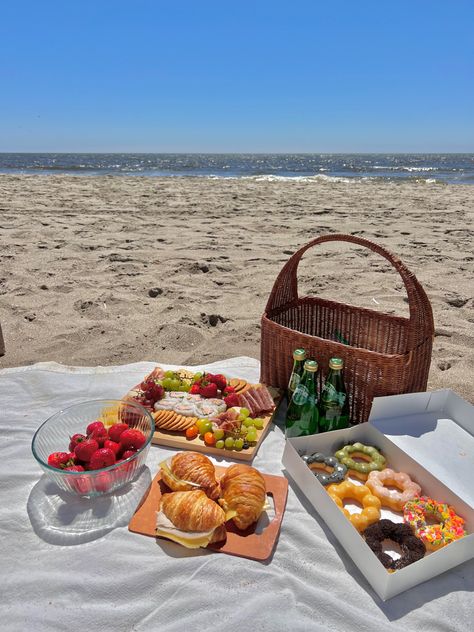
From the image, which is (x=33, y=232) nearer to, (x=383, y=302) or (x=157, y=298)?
(x=157, y=298)

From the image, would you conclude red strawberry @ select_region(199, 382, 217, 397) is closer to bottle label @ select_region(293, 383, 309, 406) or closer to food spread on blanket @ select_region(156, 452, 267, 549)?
bottle label @ select_region(293, 383, 309, 406)

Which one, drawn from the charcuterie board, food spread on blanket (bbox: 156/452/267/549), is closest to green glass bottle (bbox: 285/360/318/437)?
the charcuterie board

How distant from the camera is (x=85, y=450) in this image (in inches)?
57.7

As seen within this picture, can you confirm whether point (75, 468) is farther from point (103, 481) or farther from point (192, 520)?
point (192, 520)

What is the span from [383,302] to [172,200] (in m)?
7.78

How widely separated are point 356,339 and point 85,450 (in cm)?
155

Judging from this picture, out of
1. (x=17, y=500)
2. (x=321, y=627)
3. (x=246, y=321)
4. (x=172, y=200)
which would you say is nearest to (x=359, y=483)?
(x=321, y=627)

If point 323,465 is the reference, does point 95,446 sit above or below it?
above

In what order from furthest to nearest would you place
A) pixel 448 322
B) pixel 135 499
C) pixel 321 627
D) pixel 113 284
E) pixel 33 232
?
pixel 33 232
pixel 113 284
pixel 448 322
pixel 135 499
pixel 321 627

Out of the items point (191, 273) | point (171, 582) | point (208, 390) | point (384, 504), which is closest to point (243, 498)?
point (171, 582)

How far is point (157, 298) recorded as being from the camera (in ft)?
13.6

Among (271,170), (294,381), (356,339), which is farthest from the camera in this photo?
(271,170)

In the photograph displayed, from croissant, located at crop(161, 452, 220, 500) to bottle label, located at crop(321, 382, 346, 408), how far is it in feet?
2.04

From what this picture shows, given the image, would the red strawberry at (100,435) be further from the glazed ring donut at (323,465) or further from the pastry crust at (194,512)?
the glazed ring donut at (323,465)
